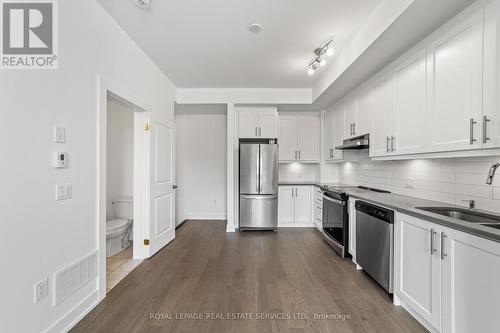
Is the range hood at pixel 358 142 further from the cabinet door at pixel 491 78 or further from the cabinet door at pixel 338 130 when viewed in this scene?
the cabinet door at pixel 491 78

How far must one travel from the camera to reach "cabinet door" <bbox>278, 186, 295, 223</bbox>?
4.63 m

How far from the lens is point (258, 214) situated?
14.3ft

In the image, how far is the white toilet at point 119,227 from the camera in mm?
3184

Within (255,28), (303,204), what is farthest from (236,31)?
(303,204)

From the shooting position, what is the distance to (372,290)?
2.36m

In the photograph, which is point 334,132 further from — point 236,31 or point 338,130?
point 236,31

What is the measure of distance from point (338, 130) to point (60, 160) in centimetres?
395

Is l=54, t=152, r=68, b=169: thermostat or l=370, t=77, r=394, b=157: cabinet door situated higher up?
l=370, t=77, r=394, b=157: cabinet door

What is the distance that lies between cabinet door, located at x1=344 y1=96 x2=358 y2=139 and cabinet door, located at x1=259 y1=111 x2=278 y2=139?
131 centimetres

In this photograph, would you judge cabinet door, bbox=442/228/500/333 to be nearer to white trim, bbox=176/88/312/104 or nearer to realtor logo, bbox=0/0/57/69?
realtor logo, bbox=0/0/57/69

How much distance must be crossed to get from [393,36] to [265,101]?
2.46 metres

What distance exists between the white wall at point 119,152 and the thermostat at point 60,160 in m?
2.43

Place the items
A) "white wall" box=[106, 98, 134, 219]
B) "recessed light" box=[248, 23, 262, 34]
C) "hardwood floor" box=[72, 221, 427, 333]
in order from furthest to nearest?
"white wall" box=[106, 98, 134, 219], "recessed light" box=[248, 23, 262, 34], "hardwood floor" box=[72, 221, 427, 333]

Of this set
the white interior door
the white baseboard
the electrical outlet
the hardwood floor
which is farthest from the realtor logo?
the hardwood floor
